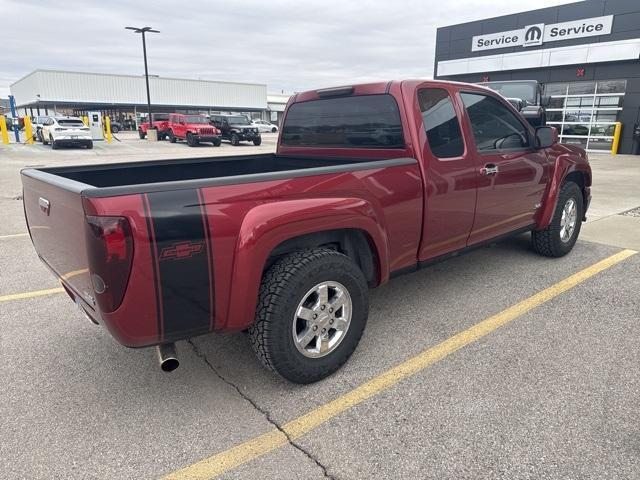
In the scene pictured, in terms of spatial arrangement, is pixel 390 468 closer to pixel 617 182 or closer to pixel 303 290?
pixel 303 290

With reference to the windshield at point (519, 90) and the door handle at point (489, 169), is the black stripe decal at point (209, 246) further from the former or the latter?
the windshield at point (519, 90)

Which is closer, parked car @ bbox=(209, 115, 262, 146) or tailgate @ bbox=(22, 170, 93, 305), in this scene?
tailgate @ bbox=(22, 170, 93, 305)

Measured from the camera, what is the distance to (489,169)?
3.89 metres

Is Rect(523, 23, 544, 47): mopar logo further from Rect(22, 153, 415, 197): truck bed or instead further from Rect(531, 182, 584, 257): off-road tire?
Rect(22, 153, 415, 197): truck bed

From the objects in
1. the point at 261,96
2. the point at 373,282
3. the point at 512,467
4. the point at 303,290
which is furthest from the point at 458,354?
the point at 261,96

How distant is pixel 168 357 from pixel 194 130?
24.6 metres

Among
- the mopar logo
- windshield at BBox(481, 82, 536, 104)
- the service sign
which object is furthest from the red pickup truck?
the mopar logo

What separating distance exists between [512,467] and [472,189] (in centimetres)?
216

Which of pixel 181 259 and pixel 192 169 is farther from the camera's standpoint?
pixel 192 169

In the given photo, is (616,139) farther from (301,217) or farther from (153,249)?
(153,249)

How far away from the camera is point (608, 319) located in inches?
146

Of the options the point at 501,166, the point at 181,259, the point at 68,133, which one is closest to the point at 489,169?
the point at 501,166

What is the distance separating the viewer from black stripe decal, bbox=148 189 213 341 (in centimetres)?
213

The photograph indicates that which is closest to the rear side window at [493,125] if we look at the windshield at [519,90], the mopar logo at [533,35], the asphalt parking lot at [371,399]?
the asphalt parking lot at [371,399]
